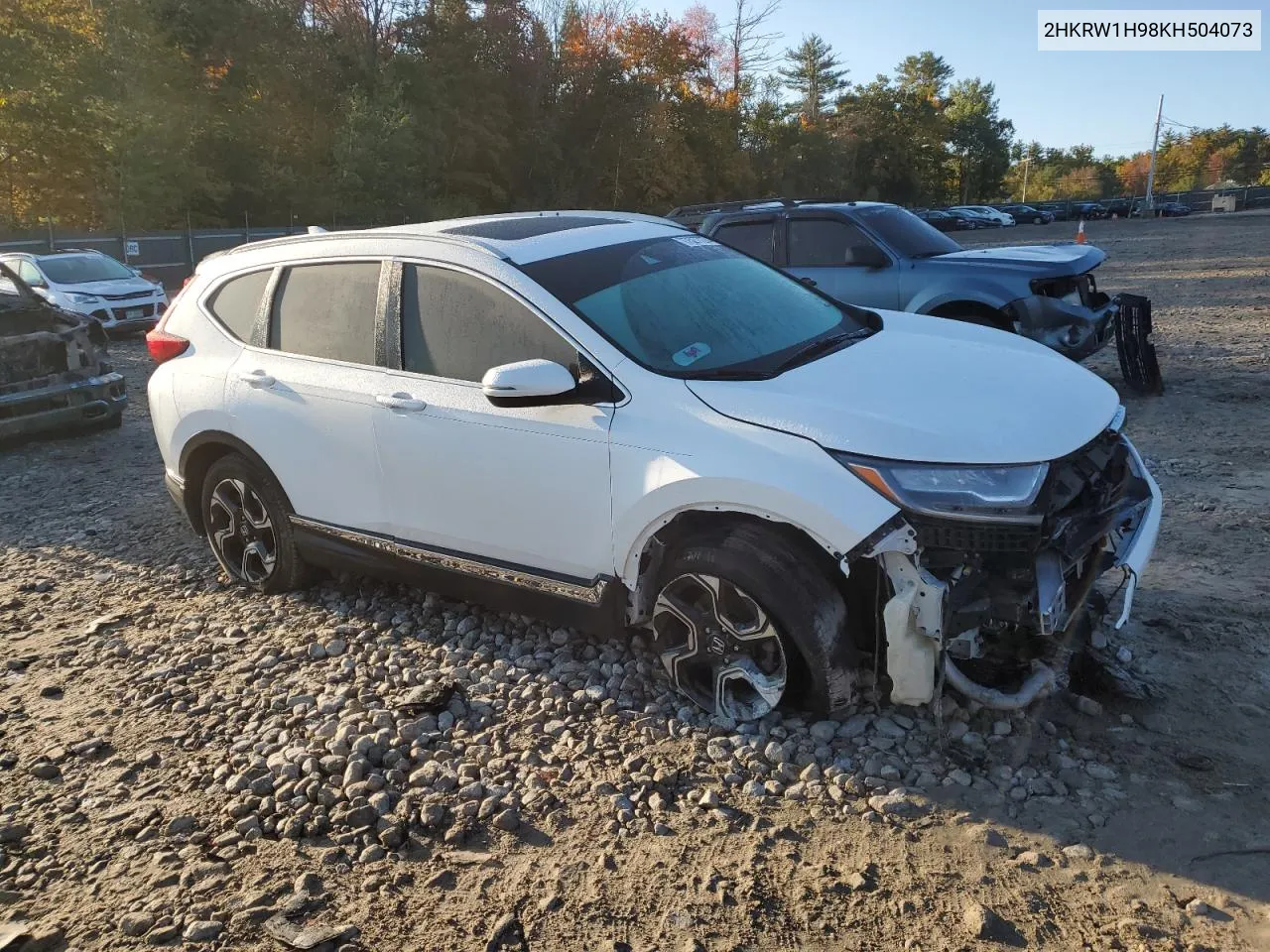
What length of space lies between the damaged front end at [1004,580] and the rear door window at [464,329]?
1533 mm

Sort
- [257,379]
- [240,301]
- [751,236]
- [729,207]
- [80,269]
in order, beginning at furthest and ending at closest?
[80,269], [729,207], [751,236], [240,301], [257,379]

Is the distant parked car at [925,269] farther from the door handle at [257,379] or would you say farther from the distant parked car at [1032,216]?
the distant parked car at [1032,216]

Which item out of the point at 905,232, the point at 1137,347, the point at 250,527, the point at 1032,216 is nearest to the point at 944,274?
the point at 905,232

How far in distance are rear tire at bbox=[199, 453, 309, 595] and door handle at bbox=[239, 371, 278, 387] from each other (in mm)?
430

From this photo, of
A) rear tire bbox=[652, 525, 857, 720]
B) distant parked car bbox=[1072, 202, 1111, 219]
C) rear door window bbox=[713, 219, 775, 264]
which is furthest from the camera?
distant parked car bbox=[1072, 202, 1111, 219]

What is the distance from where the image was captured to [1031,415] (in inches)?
131

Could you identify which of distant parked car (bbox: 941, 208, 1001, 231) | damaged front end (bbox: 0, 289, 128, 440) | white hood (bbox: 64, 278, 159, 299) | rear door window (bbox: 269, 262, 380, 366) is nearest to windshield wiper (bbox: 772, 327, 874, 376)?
rear door window (bbox: 269, 262, 380, 366)

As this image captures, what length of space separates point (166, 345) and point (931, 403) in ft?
13.5

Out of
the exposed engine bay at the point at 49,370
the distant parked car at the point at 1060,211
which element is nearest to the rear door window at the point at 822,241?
the exposed engine bay at the point at 49,370

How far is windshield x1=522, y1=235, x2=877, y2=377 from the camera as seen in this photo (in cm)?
374

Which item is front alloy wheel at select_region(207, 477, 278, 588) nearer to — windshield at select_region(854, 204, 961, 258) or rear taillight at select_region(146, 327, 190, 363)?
rear taillight at select_region(146, 327, 190, 363)

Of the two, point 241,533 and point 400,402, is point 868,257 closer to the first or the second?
point 400,402

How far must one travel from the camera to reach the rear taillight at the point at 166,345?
516 cm

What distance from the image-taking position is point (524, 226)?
449 centimetres
